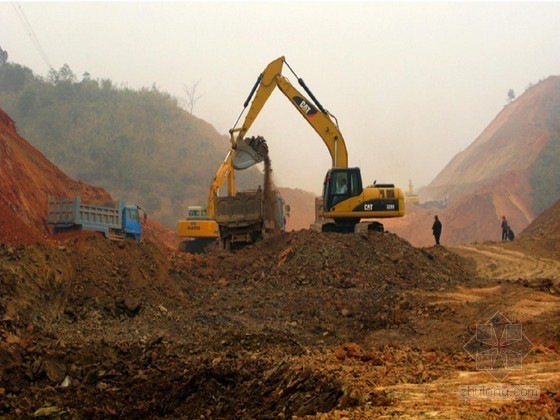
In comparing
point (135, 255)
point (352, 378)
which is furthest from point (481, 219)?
point (352, 378)


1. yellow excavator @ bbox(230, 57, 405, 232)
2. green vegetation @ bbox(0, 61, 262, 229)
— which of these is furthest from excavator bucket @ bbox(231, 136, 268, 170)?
green vegetation @ bbox(0, 61, 262, 229)

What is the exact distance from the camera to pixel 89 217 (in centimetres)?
2378

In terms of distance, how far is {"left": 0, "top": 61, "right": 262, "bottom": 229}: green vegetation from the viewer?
56906 mm

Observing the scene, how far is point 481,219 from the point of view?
47.1 meters

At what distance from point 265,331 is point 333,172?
33.1 feet

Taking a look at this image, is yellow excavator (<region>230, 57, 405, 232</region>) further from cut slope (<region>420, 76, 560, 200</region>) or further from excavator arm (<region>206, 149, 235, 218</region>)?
cut slope (<region>420, 76, 560, 200</region>)

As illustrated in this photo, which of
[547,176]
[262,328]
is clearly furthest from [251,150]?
[547,176]

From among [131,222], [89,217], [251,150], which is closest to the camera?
[251,150]

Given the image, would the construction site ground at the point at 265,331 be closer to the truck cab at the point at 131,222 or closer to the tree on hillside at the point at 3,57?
the truck cab at the point at 131,222

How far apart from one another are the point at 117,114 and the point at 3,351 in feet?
200

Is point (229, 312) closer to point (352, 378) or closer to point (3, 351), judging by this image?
point (3, 351)

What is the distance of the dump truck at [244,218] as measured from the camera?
2156cm

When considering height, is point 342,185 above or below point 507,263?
above

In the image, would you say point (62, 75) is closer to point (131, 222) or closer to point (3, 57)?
point (3, 57)
